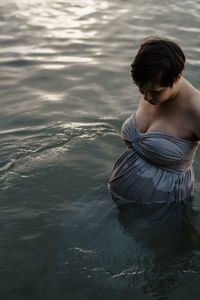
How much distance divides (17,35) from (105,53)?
1.90m

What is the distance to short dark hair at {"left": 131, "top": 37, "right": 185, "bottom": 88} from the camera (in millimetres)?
2949

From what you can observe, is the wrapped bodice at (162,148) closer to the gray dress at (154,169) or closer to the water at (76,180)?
the gray dress at (154,169)

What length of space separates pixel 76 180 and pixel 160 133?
1440 mm

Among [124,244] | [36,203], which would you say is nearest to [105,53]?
[36,203]

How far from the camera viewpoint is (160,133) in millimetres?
3406

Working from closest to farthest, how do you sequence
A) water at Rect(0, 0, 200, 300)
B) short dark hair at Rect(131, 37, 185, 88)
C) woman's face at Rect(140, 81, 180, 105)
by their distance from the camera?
1. short dark hair at Rect(131, 37, 185, 88)
2. woman's face at Rect(140, 81, 180, 105)
3. water at Rect(0, 0, 200, 300)

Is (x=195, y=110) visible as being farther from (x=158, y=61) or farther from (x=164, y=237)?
(x=164, y=237)

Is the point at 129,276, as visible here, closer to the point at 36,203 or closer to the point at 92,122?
the point at 36,203

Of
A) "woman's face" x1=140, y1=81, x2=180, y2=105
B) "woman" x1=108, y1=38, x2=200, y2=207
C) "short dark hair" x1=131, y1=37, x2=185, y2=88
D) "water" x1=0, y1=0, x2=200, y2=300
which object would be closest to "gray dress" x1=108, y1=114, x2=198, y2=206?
"woman" x1=108, y1=38, x2=200, y2=207

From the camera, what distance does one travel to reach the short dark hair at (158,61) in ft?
9.68

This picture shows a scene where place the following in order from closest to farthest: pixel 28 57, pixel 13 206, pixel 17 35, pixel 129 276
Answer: pixel 129 276 → pixel 13 206 → pixel 28 57 → pixel 17 35

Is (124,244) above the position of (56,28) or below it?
below

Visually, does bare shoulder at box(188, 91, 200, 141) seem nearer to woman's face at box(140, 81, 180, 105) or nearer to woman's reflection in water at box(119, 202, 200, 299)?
woman's face at box(140, 81, 180, 105)

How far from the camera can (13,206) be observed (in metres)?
4.11
